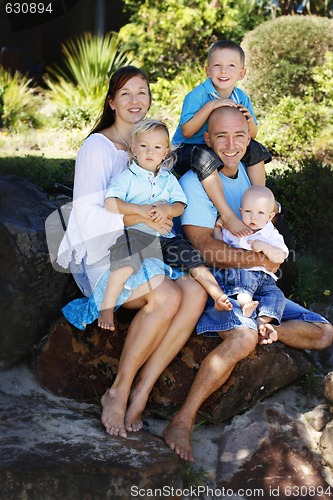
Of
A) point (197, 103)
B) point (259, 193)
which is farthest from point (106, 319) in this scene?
point (197, 103)

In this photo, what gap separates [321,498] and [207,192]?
1.75m

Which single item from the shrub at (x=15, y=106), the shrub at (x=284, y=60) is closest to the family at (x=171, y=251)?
the shrub at (x=284, y=60)

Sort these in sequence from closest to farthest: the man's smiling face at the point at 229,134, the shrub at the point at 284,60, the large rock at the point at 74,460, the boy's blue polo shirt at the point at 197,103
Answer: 1. the large rock at the point at 74,460
2. the man's smiling face at the point at 229,134
3. the boy's blue polo shirt at the point at 197,103
4. the shrub at the point at 284,60

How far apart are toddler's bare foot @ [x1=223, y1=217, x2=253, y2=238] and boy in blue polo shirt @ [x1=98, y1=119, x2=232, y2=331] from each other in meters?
0.28

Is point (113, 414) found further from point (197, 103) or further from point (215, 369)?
point (197, 103)

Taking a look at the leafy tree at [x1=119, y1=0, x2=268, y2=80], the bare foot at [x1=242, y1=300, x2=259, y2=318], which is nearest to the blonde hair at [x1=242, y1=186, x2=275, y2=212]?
the bare foot at [x1=242, y1=300, x2=259, y2=318]

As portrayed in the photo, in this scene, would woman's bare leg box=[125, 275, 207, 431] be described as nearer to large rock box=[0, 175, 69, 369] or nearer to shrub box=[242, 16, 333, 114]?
large rock box=[0, 175, 69, 369]

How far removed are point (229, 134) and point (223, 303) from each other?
3.44 feet

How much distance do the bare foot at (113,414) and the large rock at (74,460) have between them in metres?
0.04

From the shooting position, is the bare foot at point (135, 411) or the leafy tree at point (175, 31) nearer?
the bare foot at point (135, 411)

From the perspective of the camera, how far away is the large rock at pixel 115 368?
154 inches

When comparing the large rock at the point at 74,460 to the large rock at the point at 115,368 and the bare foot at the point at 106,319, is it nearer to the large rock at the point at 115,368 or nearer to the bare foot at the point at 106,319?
the large rock at the point at 115,368

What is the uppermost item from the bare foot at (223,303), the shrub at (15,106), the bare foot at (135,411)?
the bare foot at (223,303)

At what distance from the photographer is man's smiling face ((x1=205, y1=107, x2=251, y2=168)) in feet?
13.6
